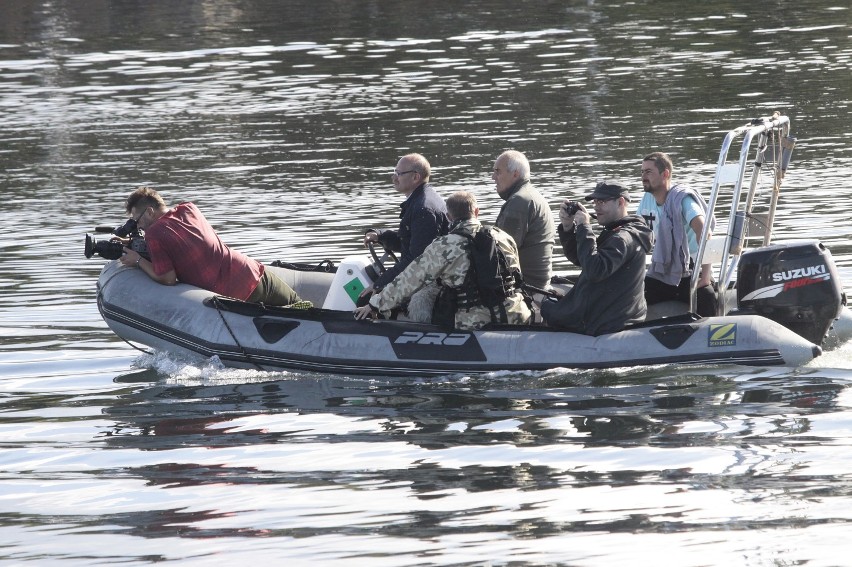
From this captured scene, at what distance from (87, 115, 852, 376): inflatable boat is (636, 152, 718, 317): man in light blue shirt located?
4.6 inches

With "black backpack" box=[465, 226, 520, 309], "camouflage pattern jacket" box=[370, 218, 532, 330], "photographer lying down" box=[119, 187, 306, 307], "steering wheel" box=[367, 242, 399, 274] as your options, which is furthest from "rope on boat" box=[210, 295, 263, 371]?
"black backpack" box=[465, 226, 520, 309]

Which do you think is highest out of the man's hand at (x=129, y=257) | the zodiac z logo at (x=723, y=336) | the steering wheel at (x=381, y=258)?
the man's hand at (x=129, y=257)

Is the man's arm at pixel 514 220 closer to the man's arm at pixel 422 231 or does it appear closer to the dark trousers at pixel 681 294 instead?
the man's arm at pixel 422 231

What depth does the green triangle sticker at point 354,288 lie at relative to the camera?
9.99 metres

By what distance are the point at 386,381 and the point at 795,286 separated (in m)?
2.68

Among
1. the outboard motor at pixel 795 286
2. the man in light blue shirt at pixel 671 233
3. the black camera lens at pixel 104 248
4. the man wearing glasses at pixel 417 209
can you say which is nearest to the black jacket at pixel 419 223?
the man wearing glasses at pixel 417 209

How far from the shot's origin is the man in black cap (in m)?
8.40

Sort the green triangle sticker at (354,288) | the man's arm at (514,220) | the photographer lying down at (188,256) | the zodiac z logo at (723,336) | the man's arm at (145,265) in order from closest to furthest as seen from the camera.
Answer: the zodiac z logo at (723,336) → the man's arm at (514,220) → the photographer lying down at (188,256) → the man's arm at (145,265) → the green triangle sticker at (354,288)

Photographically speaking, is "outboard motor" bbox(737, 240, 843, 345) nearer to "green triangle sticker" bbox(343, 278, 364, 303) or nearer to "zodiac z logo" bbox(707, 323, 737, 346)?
"zodiac z logo" bbox(707, 323, 737, 346)

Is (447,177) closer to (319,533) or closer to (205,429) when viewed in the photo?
(205,429)

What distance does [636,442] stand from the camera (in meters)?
7.35

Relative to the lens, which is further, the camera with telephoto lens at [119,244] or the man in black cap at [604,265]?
the camera with telephoto lens at [119,244]

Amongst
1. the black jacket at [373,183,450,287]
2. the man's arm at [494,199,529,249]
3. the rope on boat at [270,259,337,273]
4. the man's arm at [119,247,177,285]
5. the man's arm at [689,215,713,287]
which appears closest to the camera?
the man's arm at [689,215,713,287]

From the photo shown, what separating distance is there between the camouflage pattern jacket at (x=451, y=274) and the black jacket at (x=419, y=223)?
330 millimetres
